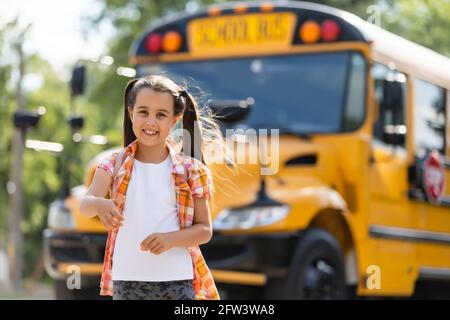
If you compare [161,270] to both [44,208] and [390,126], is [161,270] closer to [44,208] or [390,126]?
[390,126]

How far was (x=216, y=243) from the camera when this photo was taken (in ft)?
22.9

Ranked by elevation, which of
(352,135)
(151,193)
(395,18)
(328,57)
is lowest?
(151,193)

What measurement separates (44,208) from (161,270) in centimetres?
2834

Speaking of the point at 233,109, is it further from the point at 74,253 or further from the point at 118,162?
the point at 118,162

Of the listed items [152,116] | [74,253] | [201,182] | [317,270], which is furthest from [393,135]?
[152,116]

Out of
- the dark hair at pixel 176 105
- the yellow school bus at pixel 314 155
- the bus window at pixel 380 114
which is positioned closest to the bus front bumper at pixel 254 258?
the yellow school bus at pixel 314 155

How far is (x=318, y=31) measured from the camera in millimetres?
7797

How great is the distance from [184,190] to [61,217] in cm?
454

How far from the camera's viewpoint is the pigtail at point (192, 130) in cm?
356
